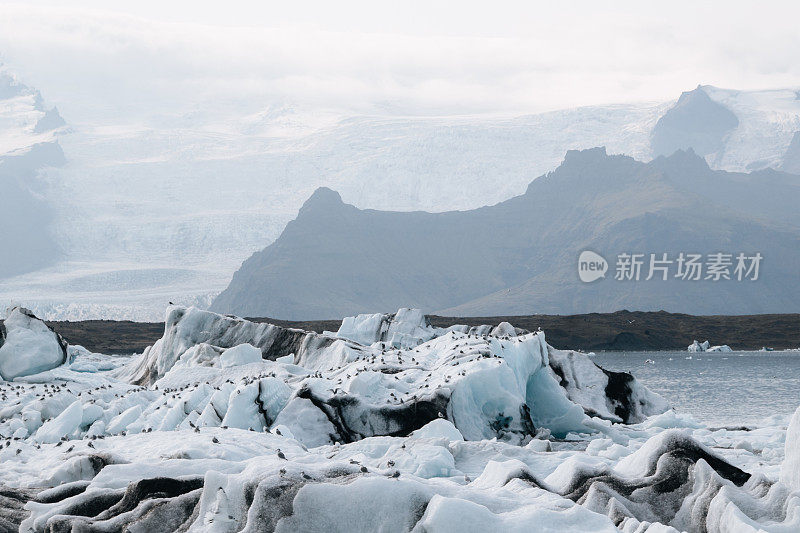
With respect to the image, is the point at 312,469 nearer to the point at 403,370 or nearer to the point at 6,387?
the point at 403,370

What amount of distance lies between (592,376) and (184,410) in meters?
16.9

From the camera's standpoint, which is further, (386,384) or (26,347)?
(26,347)

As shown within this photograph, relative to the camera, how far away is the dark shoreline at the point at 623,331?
12388 centimetres

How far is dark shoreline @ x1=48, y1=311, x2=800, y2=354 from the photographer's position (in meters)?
124

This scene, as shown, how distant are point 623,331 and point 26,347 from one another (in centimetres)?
10452

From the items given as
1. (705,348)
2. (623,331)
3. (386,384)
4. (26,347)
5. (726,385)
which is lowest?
(623,331)

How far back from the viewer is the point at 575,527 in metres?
9.65

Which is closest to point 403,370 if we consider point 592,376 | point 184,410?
point 184,410

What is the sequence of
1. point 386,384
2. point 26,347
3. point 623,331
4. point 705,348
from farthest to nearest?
point 623,331 → point 705,348 → point 26,347 → point 386,384

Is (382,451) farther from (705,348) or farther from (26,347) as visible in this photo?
(705,348)

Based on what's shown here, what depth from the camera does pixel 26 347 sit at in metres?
42.4

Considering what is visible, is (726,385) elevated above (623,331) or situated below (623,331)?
above

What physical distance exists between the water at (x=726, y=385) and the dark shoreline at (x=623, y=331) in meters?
23.8

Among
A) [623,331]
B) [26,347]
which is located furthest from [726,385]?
[623,331]
